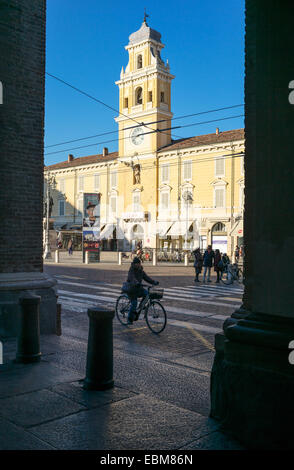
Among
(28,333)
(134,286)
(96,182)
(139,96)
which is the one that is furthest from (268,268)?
(96,182)

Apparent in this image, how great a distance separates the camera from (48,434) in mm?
3266

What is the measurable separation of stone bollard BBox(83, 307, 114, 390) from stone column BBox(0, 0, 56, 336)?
2.65 m

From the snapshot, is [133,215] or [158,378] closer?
[158,378]

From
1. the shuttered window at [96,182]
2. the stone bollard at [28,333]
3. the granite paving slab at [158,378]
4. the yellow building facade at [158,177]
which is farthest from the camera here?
the shuttered window at [96,182]

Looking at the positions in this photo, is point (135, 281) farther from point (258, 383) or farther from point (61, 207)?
point (61, 207)

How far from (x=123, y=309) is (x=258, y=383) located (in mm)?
6176

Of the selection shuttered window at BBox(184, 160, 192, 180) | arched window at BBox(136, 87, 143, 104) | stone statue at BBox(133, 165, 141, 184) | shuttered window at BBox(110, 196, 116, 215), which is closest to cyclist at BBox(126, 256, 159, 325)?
shuttered window at BBox(184, 160, 192, 180)

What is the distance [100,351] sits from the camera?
444 centimetres

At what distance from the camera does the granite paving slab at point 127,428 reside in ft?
10.3

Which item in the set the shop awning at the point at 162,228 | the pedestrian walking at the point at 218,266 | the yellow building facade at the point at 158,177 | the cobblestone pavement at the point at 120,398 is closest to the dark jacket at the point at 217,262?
the pedestrian walking at the point at 218,266

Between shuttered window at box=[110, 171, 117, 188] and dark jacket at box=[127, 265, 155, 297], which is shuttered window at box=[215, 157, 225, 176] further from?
dark jacket at box=[127, 265, 155, 297]

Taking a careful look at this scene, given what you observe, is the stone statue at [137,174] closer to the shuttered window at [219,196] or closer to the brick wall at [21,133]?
the shuttered window at [219,196]

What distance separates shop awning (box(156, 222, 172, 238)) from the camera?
47812 mm
